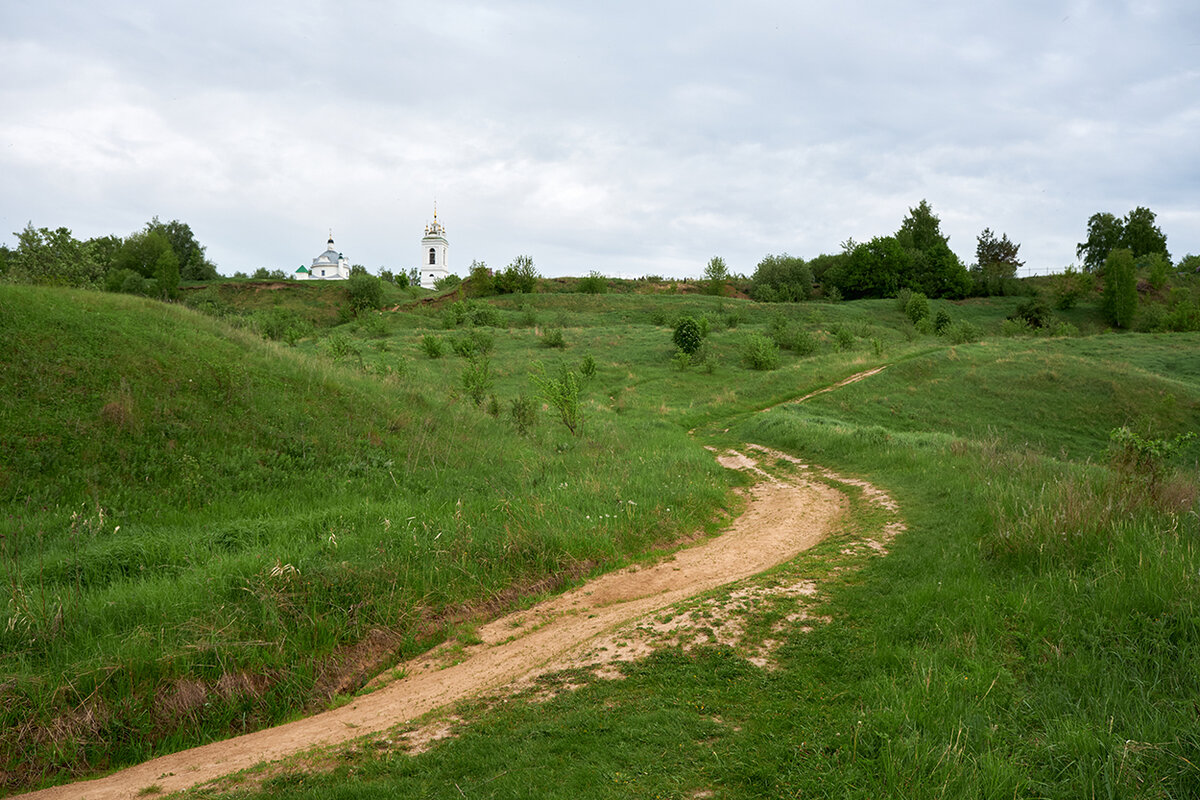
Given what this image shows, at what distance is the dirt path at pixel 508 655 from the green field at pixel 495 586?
396 mm

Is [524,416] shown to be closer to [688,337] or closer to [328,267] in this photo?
[688,337]

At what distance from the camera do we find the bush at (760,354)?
1383 inches

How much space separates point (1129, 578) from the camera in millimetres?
5297

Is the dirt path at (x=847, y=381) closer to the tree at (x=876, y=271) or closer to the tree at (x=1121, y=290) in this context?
the tree at (x=1121, y=290)

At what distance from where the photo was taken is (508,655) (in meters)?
5.82

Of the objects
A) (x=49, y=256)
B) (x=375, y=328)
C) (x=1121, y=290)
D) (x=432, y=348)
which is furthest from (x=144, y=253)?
(x=1121, y=290)

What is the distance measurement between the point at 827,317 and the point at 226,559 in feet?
188

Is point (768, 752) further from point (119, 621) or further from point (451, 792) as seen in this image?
point (119, 621)

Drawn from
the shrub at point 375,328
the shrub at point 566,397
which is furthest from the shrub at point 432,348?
the shrub at point 566,397

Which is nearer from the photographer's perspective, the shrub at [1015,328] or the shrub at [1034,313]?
the shrub at [1015,328]

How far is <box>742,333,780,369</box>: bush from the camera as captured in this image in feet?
115

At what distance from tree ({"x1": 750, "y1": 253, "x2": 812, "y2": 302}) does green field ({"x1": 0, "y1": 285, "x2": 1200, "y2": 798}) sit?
61.0 meters

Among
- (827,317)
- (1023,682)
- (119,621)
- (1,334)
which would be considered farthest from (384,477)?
(827,317)

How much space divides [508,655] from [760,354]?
31.5m
